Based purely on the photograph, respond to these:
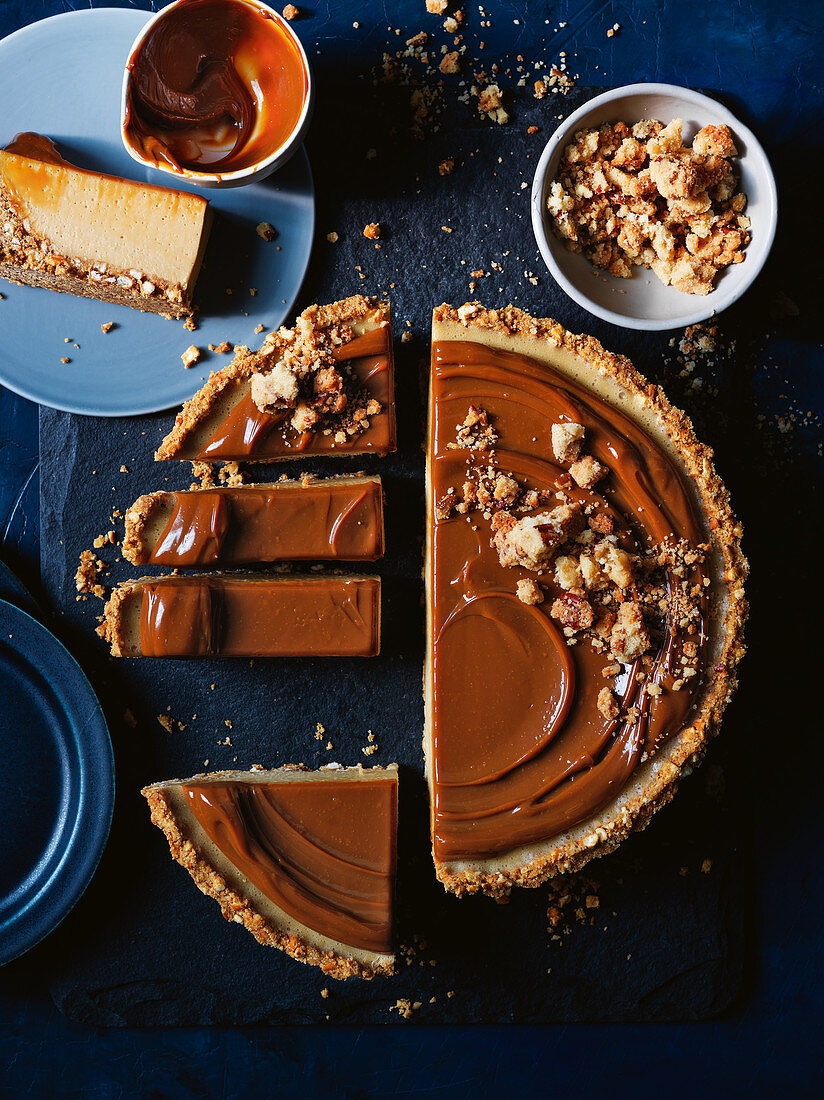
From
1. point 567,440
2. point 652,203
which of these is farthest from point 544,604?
point 652,203

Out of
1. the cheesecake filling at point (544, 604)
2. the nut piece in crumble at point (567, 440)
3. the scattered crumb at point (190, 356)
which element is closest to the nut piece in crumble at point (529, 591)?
the cheesecake filling at point (544, 604)

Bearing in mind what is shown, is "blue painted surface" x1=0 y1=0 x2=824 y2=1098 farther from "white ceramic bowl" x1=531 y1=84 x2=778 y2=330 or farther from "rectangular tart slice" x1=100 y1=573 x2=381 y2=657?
"rectangular tart slice" x1=100 y1=573 x2=381 y2=657

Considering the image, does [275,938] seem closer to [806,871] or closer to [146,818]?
[146,818]

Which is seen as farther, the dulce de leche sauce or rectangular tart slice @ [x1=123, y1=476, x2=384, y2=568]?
rectangular tart slice @ [x1=123, y1=476, x2=384, y2=568]

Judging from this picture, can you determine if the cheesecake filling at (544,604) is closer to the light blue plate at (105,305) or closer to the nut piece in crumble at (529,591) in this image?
the nut piece in crumble at (529,591)

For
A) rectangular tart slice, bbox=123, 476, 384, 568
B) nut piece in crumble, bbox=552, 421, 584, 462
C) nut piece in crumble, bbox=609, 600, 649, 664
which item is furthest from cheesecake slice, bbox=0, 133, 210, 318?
nut piece in crumble, bbox=609, 600, 649, 664
